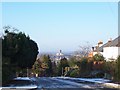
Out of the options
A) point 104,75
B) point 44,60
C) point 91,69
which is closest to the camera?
point 104,75

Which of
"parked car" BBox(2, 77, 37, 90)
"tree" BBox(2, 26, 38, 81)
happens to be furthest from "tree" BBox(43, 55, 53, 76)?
"parked car" BBox(2, 77, 37, 90)

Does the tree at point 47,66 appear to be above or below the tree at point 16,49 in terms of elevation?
below

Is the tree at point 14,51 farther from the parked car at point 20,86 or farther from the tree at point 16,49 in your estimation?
the parked car at point 20,86

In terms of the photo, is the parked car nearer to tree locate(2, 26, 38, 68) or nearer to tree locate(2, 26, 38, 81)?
tree locate(2, 26, 38, 81)

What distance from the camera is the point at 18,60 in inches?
1672

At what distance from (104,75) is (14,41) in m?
16.5

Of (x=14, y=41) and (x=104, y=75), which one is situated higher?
(x=14, y=41)

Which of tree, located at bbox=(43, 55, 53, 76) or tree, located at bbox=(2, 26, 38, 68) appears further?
tree, located at bbox=(43, 55, 53, 76)

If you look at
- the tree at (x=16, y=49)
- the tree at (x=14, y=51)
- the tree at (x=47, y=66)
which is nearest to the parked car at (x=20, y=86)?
the tree at (x=14, y=51)

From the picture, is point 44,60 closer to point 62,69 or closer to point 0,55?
point 62,69

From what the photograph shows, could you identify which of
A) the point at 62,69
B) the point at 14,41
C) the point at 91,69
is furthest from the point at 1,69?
the point at 62,69

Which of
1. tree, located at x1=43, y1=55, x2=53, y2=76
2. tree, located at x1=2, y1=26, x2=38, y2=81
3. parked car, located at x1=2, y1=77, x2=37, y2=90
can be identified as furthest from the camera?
→ tree, located at x1=43, y1=55, x2=53, y2=76

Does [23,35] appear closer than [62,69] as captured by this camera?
Yes

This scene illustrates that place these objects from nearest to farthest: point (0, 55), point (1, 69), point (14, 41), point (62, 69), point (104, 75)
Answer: point (1, 69) → point (0, 55) → point (14, 41) → point (104, 75) → point (62, 69)
